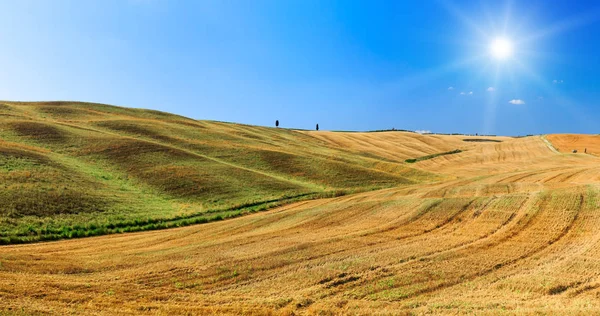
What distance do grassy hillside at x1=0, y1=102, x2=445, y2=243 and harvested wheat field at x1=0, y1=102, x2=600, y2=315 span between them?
0.57ft

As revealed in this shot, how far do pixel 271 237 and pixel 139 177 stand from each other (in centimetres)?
1972

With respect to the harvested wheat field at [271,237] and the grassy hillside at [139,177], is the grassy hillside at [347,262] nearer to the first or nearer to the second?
the harvested wheat field at [271,237]

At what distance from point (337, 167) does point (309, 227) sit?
2250cm

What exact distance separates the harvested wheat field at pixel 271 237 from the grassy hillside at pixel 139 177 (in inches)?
6.8

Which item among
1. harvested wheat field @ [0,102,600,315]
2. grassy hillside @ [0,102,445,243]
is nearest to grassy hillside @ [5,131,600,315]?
harvested wheat field @ [0,102,600,315]

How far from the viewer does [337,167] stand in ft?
150

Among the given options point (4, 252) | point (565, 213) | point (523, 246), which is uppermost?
point (565, 213)

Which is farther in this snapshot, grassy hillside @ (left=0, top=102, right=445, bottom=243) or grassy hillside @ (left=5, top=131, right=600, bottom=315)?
grassy hillside @ (left=0, top=102, right=445, bottom=243)

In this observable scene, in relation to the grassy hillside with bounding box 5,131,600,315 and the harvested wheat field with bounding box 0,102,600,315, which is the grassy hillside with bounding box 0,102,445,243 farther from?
the grassy hillside with bounding box 5,131,600,315

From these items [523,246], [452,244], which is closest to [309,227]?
[452,244]

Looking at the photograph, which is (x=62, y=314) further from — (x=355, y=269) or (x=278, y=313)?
(x=355, y=269)

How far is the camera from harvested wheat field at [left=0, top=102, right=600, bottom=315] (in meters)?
12.9

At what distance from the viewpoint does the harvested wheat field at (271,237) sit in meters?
12.9

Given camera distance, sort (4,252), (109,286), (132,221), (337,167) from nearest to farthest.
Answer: (109,286), (4,252), (132,221), (337,167)
